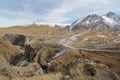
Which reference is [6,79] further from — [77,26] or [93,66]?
[77,26]

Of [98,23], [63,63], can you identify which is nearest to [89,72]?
[63,63]

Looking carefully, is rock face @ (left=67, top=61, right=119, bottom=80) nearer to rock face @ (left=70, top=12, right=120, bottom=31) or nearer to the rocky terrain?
the rocky terrain

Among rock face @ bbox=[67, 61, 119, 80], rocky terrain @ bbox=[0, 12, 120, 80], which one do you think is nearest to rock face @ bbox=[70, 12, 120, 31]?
rocky terrain @ bbox=[0, 12, 120, 80]

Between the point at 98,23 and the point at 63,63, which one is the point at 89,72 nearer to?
the point at 63,63

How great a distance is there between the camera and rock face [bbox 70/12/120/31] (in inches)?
4673

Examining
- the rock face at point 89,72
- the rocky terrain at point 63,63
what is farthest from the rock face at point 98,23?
the rock face at point 89,72

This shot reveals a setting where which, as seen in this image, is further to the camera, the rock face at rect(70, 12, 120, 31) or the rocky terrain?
the rock face at rect(70, 12, 120, 31)

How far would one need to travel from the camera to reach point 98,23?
120m

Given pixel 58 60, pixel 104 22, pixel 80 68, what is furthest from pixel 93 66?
pixel 104 22

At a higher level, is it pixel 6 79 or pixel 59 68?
pixel 6 79

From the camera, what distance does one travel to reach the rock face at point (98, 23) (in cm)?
11869

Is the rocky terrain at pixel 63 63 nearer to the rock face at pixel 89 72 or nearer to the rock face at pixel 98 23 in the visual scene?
the rock face at pixel 89 72

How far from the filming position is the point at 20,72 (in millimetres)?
20375

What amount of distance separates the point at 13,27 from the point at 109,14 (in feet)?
156
